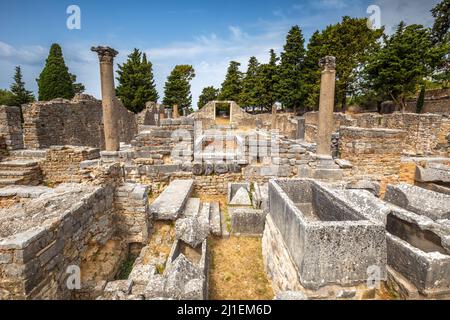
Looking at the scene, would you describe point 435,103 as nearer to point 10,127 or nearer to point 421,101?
point 421,101

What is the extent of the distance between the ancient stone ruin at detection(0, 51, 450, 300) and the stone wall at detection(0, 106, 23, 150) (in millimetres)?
42

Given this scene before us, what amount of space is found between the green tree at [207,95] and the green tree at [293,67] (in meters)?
21.9

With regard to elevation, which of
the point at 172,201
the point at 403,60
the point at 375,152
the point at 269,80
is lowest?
the point at 172,201

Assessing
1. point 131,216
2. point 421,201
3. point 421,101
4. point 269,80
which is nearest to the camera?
point 421,201

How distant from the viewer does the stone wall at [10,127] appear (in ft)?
25.3

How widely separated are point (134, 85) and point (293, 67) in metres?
22.0

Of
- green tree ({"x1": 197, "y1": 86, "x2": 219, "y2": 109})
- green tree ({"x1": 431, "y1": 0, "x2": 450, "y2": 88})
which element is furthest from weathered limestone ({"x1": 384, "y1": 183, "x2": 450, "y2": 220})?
green tree ({"x1": 197, "y1": 86, "x2": 219, "y2": 109})

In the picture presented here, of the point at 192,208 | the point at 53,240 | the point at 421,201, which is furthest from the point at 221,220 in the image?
the point at 421,201

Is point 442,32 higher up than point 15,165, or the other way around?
point 442,32

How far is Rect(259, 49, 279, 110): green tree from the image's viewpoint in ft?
110

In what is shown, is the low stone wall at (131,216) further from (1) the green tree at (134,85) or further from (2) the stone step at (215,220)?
(1) the green tree at (134,85)

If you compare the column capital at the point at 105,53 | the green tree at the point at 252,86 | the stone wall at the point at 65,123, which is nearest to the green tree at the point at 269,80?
the green tree at the point at 252,86

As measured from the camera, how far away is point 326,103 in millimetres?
7188
